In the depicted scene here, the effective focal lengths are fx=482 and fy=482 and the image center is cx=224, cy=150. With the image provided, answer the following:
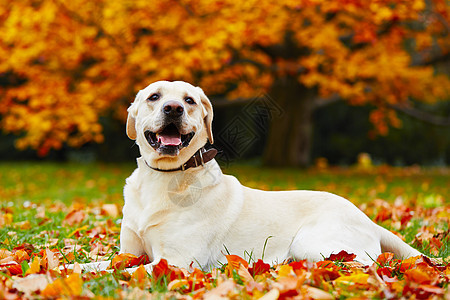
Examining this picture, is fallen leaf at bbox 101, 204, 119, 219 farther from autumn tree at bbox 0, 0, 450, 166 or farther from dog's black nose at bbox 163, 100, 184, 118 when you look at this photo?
autumn tree at bbox 0, 0, 450, 166

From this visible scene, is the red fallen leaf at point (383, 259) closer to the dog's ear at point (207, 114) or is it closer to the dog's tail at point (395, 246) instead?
the dog's tail at point (395, 246)

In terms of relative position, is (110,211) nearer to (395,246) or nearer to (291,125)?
(395,246)

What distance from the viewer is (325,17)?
11.6m

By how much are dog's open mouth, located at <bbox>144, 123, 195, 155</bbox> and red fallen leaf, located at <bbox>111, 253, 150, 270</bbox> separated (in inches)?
26.1

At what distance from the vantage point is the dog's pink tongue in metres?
2.88

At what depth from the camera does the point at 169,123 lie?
285 centimetres

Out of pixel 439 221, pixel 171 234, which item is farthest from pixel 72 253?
pixel 439 221

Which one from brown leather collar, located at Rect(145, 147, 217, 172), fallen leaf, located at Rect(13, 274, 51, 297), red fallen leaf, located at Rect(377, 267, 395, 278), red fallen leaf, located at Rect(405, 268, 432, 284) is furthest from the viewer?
brown leather collar, located at Rect(145, 147, 217, 172)

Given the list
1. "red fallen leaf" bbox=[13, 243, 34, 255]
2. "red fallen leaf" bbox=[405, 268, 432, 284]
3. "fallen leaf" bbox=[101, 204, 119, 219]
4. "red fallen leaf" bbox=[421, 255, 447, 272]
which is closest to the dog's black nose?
"red fallen leaf" bbox=[13, 243, 34, 255]

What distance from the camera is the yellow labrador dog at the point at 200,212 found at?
2.85 metres

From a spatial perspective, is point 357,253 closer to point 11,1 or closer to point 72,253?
point 72,253

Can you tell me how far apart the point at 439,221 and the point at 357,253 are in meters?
2.17

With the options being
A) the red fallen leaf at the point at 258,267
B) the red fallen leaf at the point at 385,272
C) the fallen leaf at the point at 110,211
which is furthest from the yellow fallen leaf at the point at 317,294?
the fallen leaf at the point at 110,211

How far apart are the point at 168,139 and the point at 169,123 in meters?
0.11
